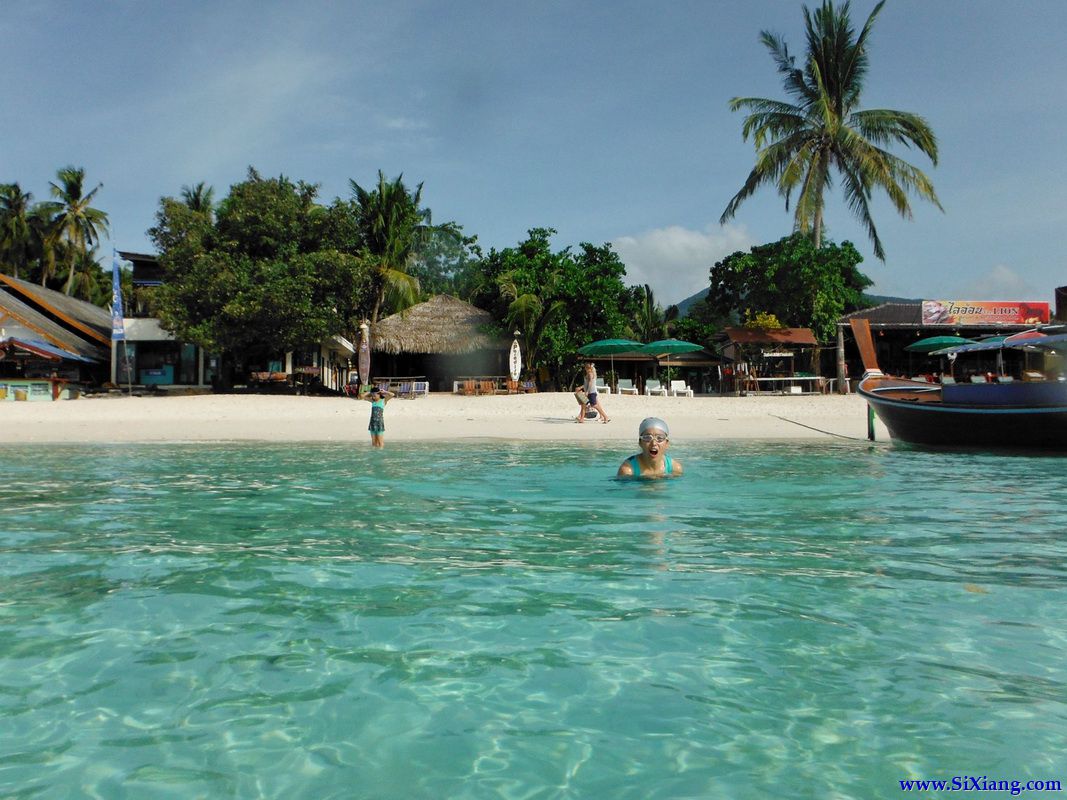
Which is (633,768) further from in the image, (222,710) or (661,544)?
(661,544)

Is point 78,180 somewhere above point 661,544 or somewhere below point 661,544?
above

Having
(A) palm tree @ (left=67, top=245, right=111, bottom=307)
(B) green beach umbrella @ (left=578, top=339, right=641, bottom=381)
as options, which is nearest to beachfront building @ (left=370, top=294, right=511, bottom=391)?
(B) green beach umbrella @ (left=578, top=339, right=641, bottom=381)

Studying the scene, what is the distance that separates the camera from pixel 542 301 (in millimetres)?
31094

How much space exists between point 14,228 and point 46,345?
18.0 metres

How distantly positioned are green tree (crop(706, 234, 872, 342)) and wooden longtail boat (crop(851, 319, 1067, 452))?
49.3 feet

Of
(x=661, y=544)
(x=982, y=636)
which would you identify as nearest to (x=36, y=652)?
(x=661, y=544)

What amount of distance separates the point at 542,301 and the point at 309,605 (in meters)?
27.7

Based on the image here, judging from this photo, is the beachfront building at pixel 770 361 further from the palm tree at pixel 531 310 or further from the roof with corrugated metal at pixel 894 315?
the palm tree at pixel 531 310

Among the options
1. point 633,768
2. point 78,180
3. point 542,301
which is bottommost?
point 633,768

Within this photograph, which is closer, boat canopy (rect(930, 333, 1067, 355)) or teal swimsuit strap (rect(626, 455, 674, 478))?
teal swimsuit strap (rect(626, 455, 674, 478))

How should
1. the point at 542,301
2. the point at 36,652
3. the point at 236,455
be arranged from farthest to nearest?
the point at 542,301, the point at 236,455, the point at 36,652

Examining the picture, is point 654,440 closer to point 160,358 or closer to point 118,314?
point 118,314

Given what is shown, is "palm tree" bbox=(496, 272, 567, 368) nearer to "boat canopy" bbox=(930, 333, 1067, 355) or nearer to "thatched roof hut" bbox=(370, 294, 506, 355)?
"thatched roof hut" bbox=(370, 294, 506, 355)

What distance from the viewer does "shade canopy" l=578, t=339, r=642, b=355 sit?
89.0ft
